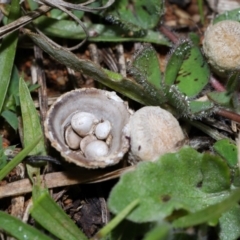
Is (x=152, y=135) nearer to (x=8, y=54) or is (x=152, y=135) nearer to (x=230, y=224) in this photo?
(x=230, y=224)

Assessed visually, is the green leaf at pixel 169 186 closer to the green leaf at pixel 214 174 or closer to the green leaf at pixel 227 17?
the green leaf at pixel 214 174

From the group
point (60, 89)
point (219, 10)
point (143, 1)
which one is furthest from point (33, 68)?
point (219, 10)

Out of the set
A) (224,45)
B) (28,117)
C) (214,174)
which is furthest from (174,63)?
(28,117)

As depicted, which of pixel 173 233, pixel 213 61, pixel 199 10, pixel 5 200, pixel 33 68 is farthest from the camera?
pixel 199 10

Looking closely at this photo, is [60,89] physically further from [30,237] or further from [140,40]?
[30,237]


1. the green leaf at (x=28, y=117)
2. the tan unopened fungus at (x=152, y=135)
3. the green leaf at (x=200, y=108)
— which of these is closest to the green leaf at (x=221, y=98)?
the green leaf at (x=200, y=108)

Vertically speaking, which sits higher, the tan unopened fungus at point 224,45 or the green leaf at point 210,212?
the tan unopened fungus at point 224,45

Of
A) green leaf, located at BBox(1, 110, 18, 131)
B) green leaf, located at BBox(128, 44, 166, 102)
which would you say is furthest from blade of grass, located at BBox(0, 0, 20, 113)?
green leaf, located at BBox(128, 44, 166, 102)

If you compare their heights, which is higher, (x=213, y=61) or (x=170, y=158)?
(x=213, y=61)
